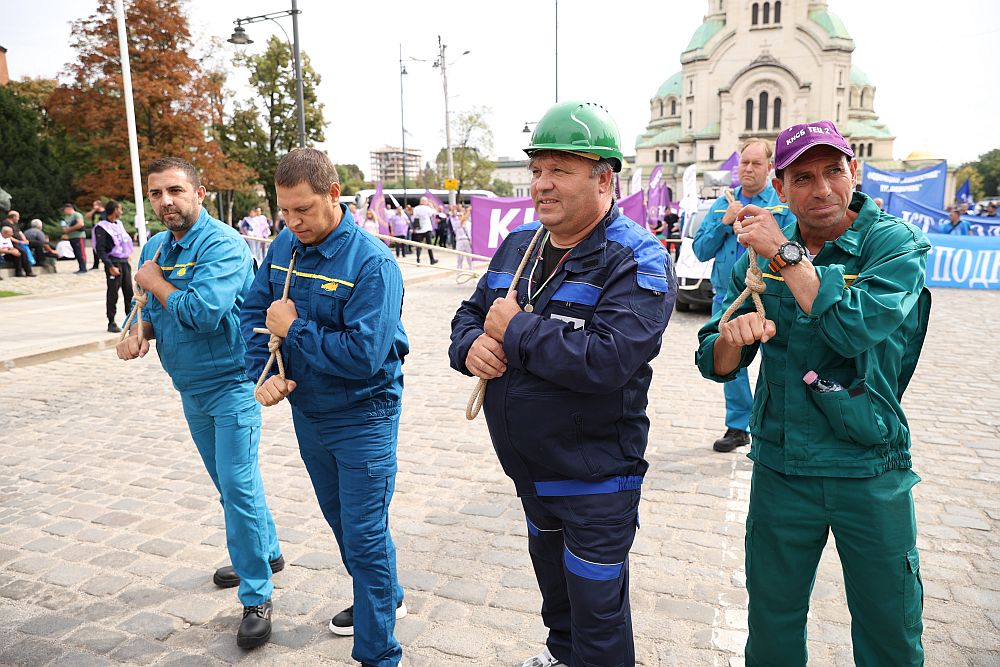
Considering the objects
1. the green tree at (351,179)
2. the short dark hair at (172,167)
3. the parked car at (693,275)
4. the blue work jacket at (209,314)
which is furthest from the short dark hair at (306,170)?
the green tree at (351,179)

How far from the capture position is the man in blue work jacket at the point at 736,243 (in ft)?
18.7

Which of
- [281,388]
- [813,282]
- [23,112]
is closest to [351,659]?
[281,388]

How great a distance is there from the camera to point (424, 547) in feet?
14.4

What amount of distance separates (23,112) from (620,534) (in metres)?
36.6

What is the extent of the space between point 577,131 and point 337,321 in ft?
4.20

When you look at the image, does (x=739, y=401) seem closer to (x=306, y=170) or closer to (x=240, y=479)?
(x=240, y=479)

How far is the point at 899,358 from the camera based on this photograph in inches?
95.9

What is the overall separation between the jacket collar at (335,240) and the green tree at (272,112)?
41412 mm

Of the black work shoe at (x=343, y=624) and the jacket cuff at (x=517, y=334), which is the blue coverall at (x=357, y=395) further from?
the jacket cuff at (x=517, y=334)

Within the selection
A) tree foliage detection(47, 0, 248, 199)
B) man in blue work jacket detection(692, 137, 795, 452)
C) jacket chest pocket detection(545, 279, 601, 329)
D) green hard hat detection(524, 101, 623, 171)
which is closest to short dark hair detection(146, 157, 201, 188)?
green hard hat detection(524, 101, 623, 171)

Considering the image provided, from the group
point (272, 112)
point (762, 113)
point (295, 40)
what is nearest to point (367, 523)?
point (295, 40)

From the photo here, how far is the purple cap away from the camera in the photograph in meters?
2.26

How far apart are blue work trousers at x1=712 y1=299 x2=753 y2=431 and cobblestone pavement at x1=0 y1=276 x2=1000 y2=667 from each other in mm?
333

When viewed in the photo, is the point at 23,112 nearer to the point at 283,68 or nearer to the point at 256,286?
the point at 283,68
